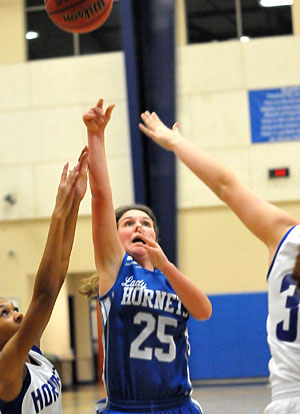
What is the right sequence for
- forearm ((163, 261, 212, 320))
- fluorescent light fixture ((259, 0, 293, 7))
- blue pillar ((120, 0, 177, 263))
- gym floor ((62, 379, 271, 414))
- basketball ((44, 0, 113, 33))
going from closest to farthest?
1. forearm ((163, 261, 212, 320))
2. basketball ((44, 0, 113, 33))
3. gym floor ((62, 379, 271, 414))
4. blue pillar ((120, 0, 177, 263))
5. fluorescent light fixture ((259, 0, 293, 7))

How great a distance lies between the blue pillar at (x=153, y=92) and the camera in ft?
45.1

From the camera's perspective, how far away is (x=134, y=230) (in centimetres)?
386

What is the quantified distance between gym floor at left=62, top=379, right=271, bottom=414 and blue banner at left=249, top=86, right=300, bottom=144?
4250 millimetres

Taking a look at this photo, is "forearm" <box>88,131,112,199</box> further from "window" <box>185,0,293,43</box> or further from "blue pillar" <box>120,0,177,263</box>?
"window" <box>185,0,293,43</box>

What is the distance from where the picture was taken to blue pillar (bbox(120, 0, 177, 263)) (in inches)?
541

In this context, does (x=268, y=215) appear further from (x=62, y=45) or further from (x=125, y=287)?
(x=62, y=45)

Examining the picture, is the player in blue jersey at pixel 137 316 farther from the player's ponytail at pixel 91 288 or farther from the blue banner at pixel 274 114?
the blue banner at pixel 274 114

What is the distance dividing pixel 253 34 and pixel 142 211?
425 inches

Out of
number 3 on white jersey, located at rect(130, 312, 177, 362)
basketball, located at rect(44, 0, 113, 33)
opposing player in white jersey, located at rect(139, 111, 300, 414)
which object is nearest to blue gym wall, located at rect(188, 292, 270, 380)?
basketball, located at rect(44, 0, 113, 33)

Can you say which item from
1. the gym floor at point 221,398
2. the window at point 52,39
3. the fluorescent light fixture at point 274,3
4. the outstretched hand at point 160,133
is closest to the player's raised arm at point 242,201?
the outstretched hand at point 160,133

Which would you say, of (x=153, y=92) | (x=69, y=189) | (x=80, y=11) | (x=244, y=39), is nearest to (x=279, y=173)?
(x=244, y=39)

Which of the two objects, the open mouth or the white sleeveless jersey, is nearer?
the white sleeveless jersey

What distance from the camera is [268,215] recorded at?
254 centimetres

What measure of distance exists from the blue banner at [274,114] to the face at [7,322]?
36.4 ft
